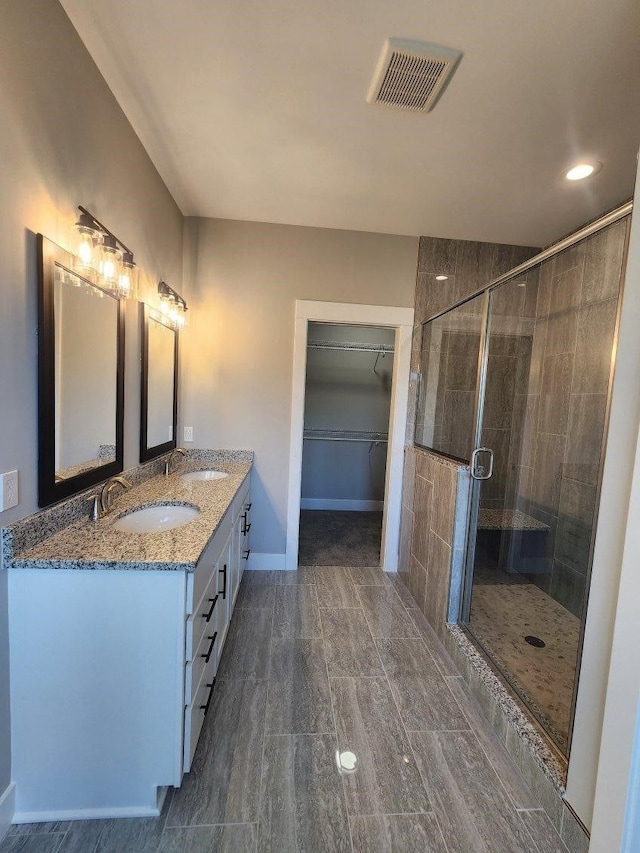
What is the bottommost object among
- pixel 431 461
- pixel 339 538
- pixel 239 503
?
pixel 339 538

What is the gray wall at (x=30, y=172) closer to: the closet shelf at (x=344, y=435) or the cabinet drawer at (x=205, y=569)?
the cabinet drawer at (x=205, y=569)

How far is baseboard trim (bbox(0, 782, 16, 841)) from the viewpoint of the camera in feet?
3.77

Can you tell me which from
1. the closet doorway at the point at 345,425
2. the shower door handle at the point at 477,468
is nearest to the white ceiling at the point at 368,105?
the shower door handle at the point at 477,468

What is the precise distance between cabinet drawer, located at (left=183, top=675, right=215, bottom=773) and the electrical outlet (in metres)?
0.89

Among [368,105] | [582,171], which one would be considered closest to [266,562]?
[368,105]

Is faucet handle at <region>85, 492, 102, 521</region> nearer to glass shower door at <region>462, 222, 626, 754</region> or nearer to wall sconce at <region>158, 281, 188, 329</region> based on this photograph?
wall sconce at <region>158, 281, 188, 329</region>

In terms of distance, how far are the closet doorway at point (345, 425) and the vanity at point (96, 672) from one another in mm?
3119

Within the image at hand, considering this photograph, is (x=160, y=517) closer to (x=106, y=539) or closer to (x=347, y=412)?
(x=106, y=539)

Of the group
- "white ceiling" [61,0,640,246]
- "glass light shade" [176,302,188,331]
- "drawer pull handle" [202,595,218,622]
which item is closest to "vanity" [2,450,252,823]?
"drawer pull handle" [202,595,218,622]

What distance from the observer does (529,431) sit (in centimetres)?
291

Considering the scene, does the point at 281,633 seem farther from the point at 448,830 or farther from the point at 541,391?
the point at 541,391

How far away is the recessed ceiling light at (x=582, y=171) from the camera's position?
6.31 ft

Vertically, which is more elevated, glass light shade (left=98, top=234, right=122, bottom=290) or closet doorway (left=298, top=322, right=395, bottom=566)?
glass light shade (left=98, top=234, right=122, bottom=290)

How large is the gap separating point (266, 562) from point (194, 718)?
1679 mm
